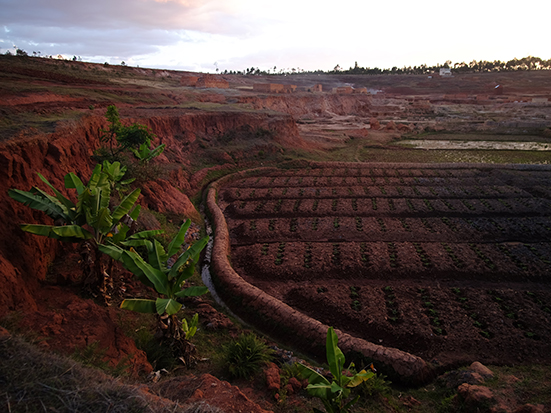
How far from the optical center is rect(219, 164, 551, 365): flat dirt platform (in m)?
8.16

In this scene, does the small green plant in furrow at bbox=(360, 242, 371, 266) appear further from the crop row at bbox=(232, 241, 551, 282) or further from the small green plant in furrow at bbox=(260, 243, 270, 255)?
the small green plant in furrow at bbox=(260, 243, 270, 255)

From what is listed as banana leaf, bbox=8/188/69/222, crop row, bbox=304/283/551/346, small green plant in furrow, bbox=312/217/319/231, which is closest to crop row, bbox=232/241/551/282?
crop row, bbox=304/283/551/346

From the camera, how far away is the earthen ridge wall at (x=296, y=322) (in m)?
7.00

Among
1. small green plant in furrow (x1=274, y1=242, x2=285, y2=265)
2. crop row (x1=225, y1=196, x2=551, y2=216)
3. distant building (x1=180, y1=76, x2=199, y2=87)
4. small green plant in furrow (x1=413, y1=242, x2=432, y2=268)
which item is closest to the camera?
small green plant in furrow (x1=413, y1=242, x2=432, y2=268)

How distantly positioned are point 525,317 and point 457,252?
3496 mm

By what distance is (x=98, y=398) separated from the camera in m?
3.41

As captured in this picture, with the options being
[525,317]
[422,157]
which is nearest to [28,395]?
[525,317]

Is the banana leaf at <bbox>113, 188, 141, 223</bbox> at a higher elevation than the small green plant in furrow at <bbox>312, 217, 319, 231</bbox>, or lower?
higher

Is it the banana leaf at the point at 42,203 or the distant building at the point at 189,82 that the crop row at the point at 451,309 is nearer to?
the banana leaf at the point at 42,203

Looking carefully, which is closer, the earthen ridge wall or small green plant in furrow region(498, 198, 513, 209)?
the earthen ridge wall

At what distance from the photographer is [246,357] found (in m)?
6.45

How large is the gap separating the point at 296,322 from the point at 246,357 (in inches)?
84.3

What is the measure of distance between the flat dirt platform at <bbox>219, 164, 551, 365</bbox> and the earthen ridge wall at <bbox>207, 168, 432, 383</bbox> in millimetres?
597

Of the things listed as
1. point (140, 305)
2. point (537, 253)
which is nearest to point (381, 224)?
point (537, 253)
